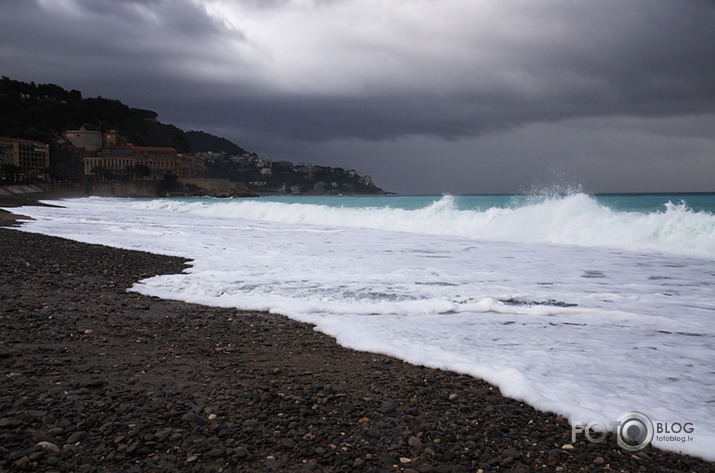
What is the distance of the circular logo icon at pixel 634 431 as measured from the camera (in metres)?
2.59

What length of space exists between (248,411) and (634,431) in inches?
88.6

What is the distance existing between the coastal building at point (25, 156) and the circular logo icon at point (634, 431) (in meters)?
115

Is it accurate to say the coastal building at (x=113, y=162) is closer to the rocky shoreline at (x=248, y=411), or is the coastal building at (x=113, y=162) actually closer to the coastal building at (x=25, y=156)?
the coastal building at (x=25, y=156)

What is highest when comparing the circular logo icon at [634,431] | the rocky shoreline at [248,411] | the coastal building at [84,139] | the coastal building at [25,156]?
the coastal building at [84,139]

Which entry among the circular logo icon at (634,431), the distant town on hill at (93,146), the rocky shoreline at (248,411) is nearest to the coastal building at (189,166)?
the distant town on hill at (93,146)

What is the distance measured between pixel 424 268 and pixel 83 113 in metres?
159

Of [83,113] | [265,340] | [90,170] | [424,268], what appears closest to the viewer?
[265,340]

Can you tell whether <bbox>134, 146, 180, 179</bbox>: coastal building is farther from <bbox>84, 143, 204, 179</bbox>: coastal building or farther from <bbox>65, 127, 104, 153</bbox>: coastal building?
<bbox>65, 127, 104, 153</bbox>: coastal building

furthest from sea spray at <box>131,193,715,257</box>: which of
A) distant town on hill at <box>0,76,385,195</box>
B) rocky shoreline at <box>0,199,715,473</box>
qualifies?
distant town on hill at <box>0,76,385,195</box>

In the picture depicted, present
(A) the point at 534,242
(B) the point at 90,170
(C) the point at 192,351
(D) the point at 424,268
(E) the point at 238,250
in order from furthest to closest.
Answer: (B) the point at 90,170 → (A) the point at 534,242 → (E) the point at 238,250 → (D) the point at 424,268 → (C) the point at 192,351

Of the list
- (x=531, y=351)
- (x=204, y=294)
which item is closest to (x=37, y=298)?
(x=204, y=294)

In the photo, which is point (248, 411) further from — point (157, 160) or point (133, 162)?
point (157, 160)

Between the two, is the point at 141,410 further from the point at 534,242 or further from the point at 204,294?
the point at 534,242

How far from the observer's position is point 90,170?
122 m
